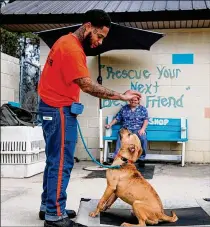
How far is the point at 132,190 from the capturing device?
11.3 feet

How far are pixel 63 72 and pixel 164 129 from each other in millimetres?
4812

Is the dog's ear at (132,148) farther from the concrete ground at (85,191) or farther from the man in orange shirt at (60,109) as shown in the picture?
the concrete ground at (85,191)

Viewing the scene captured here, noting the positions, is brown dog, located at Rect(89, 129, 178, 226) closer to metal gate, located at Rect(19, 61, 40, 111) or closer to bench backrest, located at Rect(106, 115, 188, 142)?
bench backrest, located at Rect(106, 115, 188, 142)

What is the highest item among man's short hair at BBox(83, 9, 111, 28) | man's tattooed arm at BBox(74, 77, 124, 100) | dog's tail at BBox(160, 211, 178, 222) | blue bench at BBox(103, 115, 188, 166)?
man's short hair at BBox(83, 9, 111, 28)

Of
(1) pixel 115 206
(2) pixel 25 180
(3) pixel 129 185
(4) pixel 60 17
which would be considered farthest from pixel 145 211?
(4) pixel 60 17

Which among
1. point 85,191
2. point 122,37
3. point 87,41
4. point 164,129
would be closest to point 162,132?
point 164,129

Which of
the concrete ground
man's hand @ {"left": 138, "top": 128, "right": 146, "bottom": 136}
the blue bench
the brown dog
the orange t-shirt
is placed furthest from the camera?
the blue bench

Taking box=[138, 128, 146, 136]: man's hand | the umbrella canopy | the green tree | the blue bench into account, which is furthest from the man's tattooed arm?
the green tree

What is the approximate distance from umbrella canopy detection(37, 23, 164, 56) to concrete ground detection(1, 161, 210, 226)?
87.4 inches

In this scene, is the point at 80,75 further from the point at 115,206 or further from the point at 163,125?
the point at 163,125

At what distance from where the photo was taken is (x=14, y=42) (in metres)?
12.4

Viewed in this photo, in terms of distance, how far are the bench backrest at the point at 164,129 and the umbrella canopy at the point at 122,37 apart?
59.2 inches

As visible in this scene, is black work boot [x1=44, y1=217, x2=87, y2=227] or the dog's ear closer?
black work boot [x1=44, y1=217, x2=87, y2=227]

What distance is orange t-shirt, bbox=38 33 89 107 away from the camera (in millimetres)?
3125
